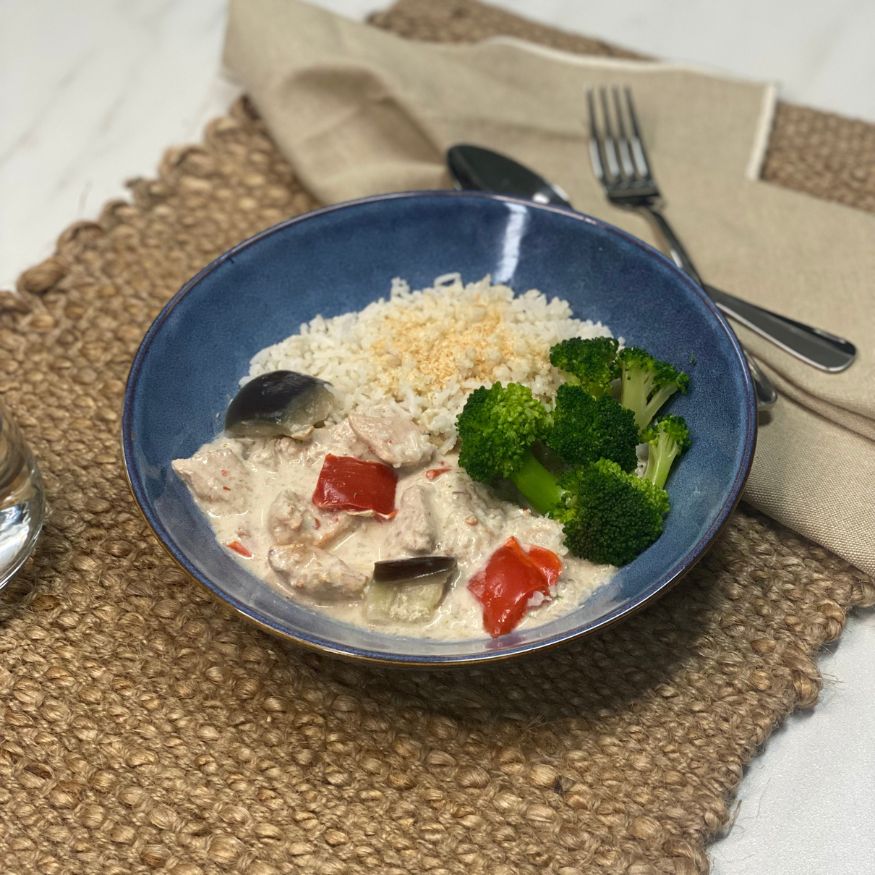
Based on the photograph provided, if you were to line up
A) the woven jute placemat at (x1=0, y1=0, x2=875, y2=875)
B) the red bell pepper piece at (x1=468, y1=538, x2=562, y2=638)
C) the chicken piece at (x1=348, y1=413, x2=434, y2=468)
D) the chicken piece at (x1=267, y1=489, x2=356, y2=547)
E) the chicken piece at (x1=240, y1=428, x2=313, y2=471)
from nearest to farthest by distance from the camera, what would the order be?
the woven jute placemat at (x1=0, y1=0, x2=875, y2=875)
the red bell pepper piece at (x1=468, y1=538, x2=562, y2=638)
the chicken piece at (x1=267, y1=489, x2=356, y2=547)
the chicken piece at (x1=348, y1=413, x2=434, y2=468)
the chicken piece at (x1=240, y1=428, x2=313, y2=471)

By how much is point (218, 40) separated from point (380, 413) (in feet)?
7.96

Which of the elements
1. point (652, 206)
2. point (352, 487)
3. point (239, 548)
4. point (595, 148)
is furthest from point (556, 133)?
point (239, 548)

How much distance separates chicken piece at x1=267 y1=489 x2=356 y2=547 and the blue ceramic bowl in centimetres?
12

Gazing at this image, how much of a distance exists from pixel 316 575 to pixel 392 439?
0.42 m

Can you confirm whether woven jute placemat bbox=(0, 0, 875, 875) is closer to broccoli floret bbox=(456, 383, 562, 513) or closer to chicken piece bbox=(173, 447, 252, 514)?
chicken piece bbox=(173, 447, 252, 514)

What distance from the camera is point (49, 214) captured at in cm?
381

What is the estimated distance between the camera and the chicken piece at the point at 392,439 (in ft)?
8.48

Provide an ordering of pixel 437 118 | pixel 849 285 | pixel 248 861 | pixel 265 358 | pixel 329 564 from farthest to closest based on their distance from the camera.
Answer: pixel 437 118
pixel 849 285
pixel 265 358
pixel 329 564
pixel 248 861

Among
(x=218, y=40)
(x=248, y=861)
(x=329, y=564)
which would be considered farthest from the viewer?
(x=218, y=40)

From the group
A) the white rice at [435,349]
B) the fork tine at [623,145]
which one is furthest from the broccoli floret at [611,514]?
the fork tine at [623,145]

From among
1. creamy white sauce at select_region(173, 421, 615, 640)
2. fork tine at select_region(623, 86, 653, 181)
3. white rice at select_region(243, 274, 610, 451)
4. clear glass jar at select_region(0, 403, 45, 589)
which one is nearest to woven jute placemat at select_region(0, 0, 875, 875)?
clear glass jar at select_region(0, 403, 45, 589)

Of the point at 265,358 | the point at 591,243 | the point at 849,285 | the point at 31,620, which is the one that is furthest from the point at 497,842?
the point at 849,285

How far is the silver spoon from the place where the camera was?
2.96 meters

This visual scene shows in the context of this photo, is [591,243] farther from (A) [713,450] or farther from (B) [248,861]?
(B) [248,861]
